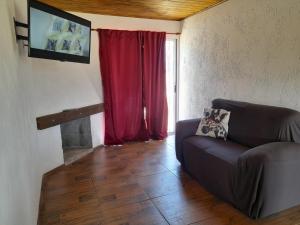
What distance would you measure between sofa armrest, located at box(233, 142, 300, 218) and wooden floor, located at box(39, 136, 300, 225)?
0.40 feet

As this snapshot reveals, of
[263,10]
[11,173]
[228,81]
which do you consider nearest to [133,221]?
[11,173]

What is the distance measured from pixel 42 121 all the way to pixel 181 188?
6.32 ft

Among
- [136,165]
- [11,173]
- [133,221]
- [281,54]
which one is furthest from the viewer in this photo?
[136,165]

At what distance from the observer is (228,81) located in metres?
3.30

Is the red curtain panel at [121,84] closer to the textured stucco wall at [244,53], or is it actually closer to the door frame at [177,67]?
the door frame at [177,67]

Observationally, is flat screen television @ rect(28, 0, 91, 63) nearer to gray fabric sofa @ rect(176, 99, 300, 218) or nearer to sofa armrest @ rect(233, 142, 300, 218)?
gray fabric sofa @ rect(176, 99, 300, 218)

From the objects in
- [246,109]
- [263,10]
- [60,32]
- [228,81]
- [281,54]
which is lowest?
[246,109]

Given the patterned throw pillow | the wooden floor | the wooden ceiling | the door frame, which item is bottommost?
the wooden floor

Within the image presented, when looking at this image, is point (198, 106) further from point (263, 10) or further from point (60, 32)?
point (60, 32)

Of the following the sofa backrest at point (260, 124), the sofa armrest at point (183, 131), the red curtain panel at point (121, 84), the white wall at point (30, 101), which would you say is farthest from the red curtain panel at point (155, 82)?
the sofa backrest at point (260, 124)

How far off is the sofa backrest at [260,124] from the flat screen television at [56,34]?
2.08 m

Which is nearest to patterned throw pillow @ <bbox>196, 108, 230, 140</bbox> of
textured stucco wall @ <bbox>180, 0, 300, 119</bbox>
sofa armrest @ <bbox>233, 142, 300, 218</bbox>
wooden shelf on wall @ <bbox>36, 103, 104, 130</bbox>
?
textured stucco wall @ <bbox>180, 0, 300, 119</bbox>

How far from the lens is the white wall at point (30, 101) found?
50.8 inches

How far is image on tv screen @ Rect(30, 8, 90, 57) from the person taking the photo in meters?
1.94
